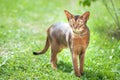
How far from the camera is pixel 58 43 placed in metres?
8.41

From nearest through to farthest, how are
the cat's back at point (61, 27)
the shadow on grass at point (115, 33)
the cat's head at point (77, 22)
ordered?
the cat's head at point (77, 22)
the cat's back at point (61, 27)
the shadow on grass at point (115, 33)

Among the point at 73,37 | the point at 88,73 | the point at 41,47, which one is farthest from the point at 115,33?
the point at 73,37

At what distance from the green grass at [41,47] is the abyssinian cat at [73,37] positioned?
0.25 metres

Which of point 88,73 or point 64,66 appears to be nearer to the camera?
point 88,73

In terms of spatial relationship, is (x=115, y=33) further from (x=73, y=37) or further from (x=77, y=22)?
(x=77, y=22)

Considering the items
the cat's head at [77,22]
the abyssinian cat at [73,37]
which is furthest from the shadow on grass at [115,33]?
the cat's head at [77,22]

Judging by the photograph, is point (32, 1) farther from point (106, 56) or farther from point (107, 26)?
point (106, 56)

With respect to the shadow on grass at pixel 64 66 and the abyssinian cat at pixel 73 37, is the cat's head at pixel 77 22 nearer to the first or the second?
the abyssinian cat at pixel 73 37

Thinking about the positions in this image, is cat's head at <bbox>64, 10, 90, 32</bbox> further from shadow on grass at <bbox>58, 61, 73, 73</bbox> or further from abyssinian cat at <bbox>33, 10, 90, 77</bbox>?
shadow on grass at <bbox>58, 61, 73, 73</bbox>

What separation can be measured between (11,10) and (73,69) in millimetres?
8210

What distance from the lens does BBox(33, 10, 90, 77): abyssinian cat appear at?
24.7 feet

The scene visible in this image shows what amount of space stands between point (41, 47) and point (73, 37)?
254 centimetres

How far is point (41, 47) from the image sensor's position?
1012cm

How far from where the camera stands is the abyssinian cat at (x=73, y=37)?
752 cm
